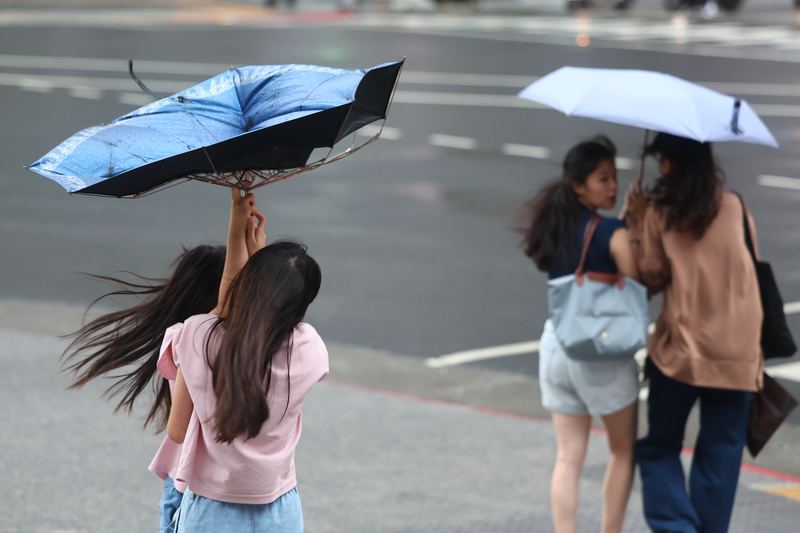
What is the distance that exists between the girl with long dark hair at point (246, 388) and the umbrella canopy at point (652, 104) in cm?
178

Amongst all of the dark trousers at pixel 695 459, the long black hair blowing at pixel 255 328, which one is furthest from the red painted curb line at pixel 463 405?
the long black hair blowing at pixel 255 328

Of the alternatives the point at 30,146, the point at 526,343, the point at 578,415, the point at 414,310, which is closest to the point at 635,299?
the point at 578,415

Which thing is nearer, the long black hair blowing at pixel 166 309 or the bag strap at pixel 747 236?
the long black hair blowing at pixel 166 309

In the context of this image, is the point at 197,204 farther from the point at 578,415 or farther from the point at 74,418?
the point at 578,415

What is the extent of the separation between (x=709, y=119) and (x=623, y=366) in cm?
114

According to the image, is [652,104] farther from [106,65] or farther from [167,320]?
[106,65]

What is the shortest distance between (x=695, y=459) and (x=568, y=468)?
1.92 feet

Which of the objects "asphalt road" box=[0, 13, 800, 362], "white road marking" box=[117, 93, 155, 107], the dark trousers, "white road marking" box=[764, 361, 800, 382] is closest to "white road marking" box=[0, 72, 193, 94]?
"white road marking" box=[117, 93, 155, 107]

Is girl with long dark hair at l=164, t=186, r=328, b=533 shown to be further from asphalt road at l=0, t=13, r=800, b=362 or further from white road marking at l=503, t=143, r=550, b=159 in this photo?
white road marking at l=503, t=143, r=550, b=159

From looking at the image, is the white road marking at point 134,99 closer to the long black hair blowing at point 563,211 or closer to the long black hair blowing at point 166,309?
the long black hair blowing at point 563,211

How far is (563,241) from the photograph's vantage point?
4121 mm

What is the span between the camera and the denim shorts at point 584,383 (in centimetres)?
412

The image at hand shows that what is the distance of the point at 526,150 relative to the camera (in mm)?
14836

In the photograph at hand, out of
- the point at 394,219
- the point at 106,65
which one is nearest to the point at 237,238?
the point at 394,219
